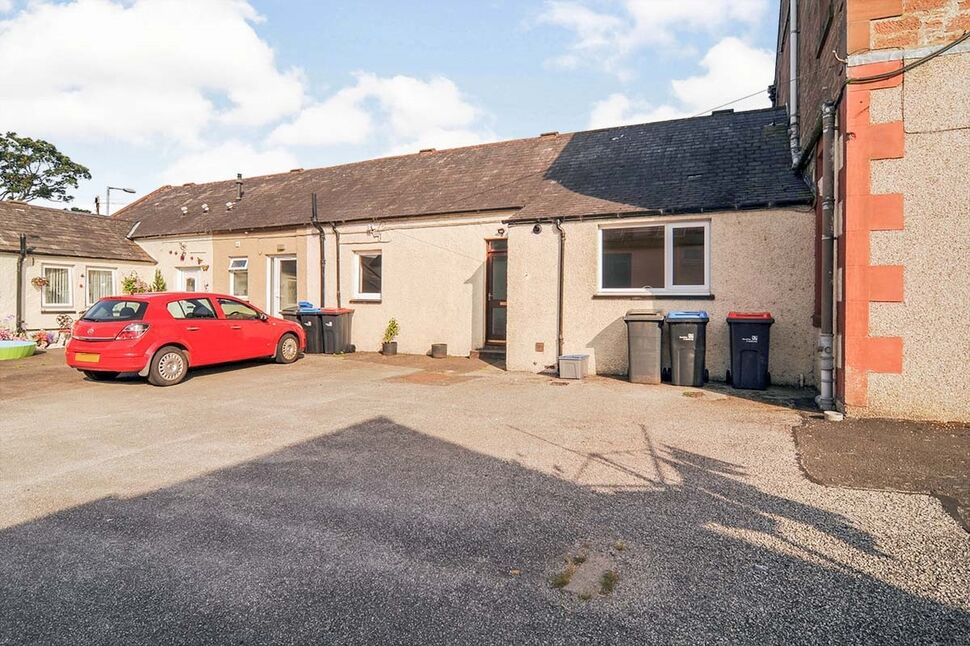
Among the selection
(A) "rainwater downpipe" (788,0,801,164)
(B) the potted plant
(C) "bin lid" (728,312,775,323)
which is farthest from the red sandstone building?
(B) the potted plant

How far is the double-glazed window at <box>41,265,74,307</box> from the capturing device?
1609cm

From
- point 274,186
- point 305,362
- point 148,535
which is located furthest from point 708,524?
point 274,186

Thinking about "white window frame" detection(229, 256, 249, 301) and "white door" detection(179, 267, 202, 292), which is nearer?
"white window frame" detection(229, 256, 249, 301)

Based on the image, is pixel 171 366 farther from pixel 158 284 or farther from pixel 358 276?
pixel 158 284

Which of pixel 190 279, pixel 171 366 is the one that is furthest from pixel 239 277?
pixel 171 366

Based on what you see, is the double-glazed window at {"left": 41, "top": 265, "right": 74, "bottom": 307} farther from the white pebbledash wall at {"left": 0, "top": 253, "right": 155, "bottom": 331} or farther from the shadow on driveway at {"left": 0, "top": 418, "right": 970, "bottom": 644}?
the shadow on driveway at {"left": 0, "top": 418, "right": 970, "bottom": 644}

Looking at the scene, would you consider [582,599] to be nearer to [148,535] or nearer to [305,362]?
[148,535]

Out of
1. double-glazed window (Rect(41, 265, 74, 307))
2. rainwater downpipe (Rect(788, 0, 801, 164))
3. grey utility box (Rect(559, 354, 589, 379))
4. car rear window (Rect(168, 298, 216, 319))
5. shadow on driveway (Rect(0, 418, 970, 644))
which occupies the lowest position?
shadow on driveway (Rect(0, 418, 970, 644))

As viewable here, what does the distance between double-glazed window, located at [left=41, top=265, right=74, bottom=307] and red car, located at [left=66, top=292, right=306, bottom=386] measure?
314 inches

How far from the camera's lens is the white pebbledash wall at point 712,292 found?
8.98 metres

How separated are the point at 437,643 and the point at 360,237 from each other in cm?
1311

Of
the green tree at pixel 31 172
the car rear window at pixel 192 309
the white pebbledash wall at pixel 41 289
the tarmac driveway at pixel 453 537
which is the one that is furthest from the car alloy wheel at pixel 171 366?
the green tree at pixel 31 172

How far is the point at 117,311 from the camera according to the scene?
9.32m

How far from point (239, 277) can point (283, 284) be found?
1759 millimetres
